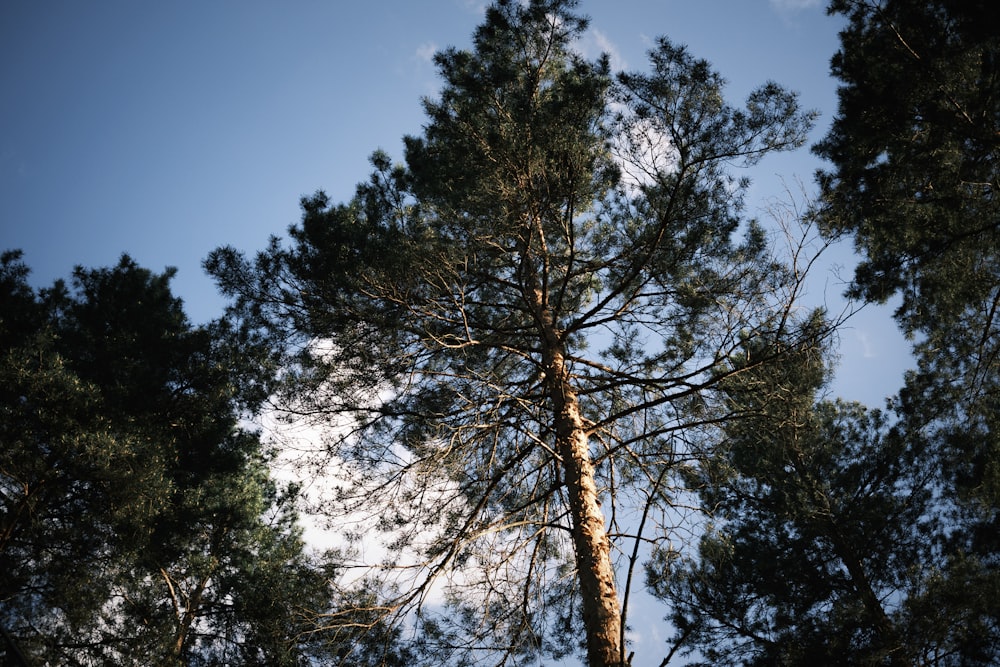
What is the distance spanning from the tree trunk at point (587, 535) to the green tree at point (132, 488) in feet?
6.82

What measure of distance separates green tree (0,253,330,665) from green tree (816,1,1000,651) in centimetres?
618

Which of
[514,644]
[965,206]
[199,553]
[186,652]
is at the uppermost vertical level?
[965,206]

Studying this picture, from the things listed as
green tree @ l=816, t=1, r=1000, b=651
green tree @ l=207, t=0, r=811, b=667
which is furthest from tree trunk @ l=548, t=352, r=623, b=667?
green tree @ l=816, t=1, r=1000, b=651

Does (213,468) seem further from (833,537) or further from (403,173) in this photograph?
(833,537)

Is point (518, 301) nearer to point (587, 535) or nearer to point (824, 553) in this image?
point (587, 535)

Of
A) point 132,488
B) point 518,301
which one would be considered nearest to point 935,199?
point 518,301

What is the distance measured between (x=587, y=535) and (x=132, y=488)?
4.90 m

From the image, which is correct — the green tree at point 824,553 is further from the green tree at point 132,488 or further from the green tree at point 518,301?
the green tree at point 132,488

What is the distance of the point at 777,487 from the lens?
28.1 feet

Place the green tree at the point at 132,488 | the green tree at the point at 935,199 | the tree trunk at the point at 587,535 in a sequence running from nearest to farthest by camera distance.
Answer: the tree trunk at the point at 587,535 → the green tree at the point at 935,199 → the green tree at the point at 132,488

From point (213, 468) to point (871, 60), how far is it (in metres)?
9.39

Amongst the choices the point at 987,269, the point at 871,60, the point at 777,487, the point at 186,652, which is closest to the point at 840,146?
the point at 871,60

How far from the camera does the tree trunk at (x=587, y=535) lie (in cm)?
362

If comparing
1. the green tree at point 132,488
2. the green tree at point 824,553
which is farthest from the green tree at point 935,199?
the green tree at point 132,488
